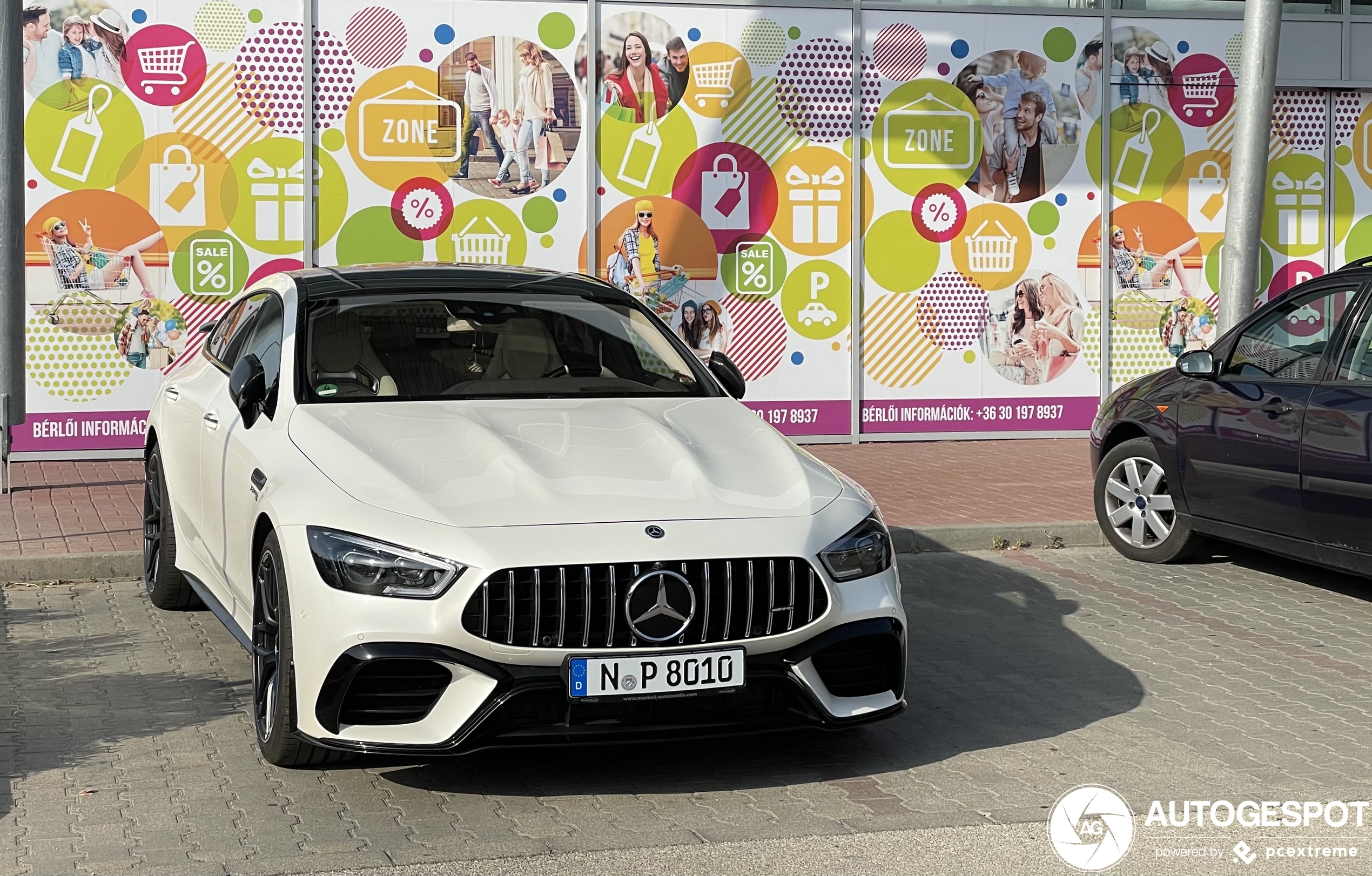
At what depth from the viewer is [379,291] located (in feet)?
22.2

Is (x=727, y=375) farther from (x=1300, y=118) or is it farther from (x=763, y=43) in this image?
(x=1300, y=118)

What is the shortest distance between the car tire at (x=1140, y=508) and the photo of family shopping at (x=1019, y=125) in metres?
5.11

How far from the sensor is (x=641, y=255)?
44.8ft

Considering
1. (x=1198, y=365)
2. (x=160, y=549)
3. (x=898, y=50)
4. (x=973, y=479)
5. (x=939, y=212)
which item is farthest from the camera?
(x=939, y=212)

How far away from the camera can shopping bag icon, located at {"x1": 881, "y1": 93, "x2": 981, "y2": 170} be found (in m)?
14.0

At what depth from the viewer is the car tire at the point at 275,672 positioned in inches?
205

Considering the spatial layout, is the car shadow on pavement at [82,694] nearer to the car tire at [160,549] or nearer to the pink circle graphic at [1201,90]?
the car tire at [160,549]

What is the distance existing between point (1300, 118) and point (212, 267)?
9274 mm

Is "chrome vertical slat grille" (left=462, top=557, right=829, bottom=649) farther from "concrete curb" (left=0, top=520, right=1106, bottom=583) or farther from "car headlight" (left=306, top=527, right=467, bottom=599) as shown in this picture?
"concrete curb" (left=0, top=520, right=1106, bottom=583)

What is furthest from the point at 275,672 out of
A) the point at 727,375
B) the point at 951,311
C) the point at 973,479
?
the point at 951,311

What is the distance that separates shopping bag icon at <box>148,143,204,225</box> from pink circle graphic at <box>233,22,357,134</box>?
0.62 m

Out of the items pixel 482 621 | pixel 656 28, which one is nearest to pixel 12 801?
pixel 482 621

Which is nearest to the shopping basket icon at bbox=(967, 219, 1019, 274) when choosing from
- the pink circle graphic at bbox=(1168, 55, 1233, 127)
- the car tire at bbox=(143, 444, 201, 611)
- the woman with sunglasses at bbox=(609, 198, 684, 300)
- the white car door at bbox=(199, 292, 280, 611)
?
the pink circle graphic at bbox=(1168, 55, 1233, 127)

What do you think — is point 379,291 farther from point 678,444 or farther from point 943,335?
point 943,335
